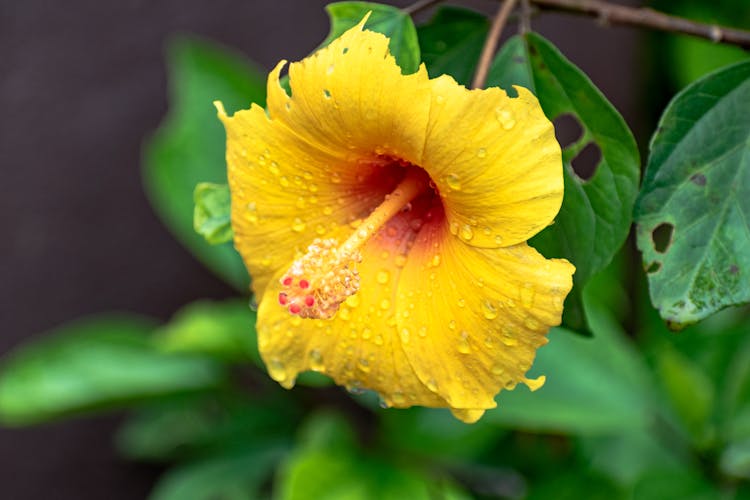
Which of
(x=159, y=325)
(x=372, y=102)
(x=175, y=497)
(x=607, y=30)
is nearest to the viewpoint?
(x=372, y=102)

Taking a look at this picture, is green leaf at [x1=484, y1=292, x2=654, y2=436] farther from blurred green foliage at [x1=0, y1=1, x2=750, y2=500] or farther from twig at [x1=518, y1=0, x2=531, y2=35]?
twig at [x1=518, y1=0, x2=531, y2=35]

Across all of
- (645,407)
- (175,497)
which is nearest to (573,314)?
(645,407)

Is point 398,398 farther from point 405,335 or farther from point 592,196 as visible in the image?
point 592,196

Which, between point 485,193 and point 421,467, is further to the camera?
point 421,467

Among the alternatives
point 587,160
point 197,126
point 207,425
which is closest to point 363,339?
point 197,126

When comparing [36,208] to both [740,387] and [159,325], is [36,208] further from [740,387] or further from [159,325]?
[740,387]

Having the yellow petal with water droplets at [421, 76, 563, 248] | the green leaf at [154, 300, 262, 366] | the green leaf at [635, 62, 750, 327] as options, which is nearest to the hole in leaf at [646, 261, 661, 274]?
the green leaf at [635, 62, 750, 327]

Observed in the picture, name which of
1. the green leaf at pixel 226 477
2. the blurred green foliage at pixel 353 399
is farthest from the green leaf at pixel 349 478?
the green leaf at pixel 226 477

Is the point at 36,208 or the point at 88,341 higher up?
the point at 36,208
